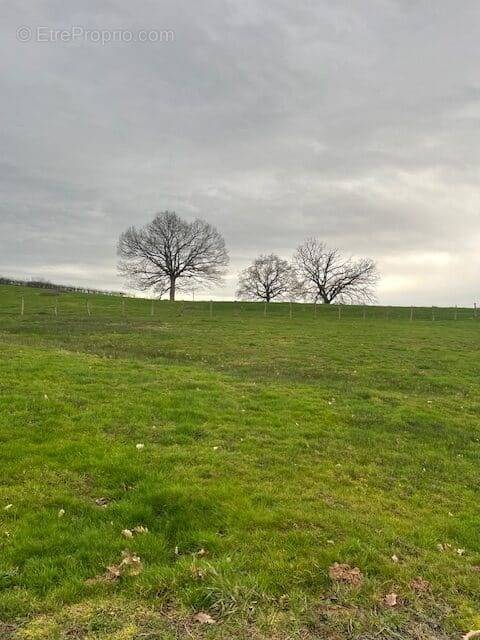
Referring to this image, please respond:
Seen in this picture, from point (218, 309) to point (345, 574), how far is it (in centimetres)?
5570

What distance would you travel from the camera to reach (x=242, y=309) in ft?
201

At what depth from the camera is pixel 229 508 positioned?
6.62 metres

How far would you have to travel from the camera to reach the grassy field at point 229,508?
4.57 meters

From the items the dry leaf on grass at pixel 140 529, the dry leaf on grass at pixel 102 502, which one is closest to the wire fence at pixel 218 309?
the dry leaf on grass at pixel 102 502

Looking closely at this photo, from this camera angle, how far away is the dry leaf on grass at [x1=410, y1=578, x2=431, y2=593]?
5.15 meters

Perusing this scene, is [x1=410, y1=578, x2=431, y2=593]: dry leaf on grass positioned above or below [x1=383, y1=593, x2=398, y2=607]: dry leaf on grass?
below

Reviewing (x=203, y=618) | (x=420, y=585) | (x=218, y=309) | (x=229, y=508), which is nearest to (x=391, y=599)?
(x=420, y=585)

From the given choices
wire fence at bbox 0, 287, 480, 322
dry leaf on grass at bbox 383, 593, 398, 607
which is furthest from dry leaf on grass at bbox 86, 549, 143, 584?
wire fence at bbox 0, 287, 480, 322

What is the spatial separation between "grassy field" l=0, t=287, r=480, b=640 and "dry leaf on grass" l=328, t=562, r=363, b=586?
22mm

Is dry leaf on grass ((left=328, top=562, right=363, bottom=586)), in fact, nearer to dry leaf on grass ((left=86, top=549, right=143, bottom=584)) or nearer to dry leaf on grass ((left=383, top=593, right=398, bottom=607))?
dry leaf on grass ((left=383, top=593, right=398, bottom=607))

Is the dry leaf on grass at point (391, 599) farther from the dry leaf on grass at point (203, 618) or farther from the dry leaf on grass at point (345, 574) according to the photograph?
the dry leaf on grass at point (203, 618)

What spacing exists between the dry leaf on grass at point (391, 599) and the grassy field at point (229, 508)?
0.02 meters

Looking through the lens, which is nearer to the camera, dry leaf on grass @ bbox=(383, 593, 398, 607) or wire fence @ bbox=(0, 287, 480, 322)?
dry leaf on grass @ bbox=(383, 593, 398, 607)

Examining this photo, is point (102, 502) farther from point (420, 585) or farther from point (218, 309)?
point (218, 309)
